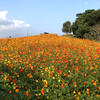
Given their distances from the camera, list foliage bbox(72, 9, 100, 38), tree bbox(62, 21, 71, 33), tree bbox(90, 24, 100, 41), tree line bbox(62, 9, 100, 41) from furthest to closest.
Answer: tree bbox(62, 21, 71, 33)
foliage bbox(72, 9, 100, 38)
tree line bbox(62, 9, 100, 41)
tree bbox(90, 24, 100, 41)

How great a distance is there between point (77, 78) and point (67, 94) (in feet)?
2.99

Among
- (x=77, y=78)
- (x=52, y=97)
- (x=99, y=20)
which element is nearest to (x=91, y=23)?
(x=99, y=20)

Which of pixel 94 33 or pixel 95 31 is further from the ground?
pixel 95 31

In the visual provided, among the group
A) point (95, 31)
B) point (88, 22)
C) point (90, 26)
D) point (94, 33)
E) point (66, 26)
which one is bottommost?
point (94, 33)

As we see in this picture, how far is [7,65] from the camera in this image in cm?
454

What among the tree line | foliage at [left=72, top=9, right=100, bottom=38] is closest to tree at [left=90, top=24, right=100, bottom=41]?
the tree line

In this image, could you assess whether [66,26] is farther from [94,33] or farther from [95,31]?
[94,33]

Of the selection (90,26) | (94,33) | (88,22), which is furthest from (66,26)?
(94,33)

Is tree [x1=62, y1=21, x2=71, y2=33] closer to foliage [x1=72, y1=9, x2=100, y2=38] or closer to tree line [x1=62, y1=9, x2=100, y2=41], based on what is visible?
tree line [x1=62, y1=9, x2=100, y2=41]

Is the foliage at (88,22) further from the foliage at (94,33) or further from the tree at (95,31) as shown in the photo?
the tree at (95,31)

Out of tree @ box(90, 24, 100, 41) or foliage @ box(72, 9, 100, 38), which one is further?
foliage @ box(72, 9, 100, 38)

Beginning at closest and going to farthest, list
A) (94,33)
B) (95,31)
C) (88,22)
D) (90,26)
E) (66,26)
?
(94,33) → (95,31) → (90,26) → (88,22) → (66,26)

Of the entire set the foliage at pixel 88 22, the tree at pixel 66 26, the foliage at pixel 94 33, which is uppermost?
the tree at pixel 66 26

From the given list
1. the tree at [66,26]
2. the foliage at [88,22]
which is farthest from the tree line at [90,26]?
the tree at [66,26]
